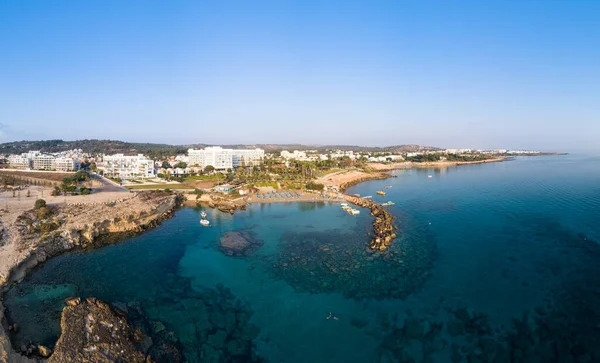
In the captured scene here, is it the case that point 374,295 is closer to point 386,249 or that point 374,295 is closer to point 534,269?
point 386,249

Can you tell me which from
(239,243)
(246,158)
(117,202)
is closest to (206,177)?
(117,202)

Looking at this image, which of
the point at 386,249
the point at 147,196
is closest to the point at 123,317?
the point at 386,249

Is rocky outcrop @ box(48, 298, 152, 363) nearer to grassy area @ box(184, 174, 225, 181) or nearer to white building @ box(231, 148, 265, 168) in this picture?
grassy area @ box(184, 174, 225, 181)

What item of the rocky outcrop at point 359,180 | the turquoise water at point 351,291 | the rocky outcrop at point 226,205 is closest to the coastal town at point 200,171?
the rocky outcrop at point 359,180

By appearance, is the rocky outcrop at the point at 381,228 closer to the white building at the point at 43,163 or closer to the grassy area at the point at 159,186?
the grassy area at the point at 159,186

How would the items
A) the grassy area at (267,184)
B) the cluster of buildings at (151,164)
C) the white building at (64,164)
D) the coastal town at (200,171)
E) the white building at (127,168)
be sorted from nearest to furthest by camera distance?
the grassy area at (267,184), the coastal town at (200,171), the white building at (127,168), the cluster of buildings at (151,164), the white building at (64,164)

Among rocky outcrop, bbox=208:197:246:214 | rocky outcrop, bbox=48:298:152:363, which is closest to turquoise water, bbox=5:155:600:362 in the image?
rocky outcrop, bbox=48:298:152:363
